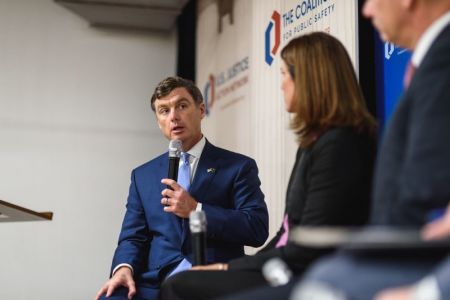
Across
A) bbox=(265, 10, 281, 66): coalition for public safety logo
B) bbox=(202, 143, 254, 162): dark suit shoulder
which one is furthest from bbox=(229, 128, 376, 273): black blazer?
bbox=(265, 10, 281, 66): coalition for public safety logo

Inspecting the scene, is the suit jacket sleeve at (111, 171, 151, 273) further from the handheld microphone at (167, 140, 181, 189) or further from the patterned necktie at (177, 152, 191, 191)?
the handheld microphone at (167, 140, 181, 189)

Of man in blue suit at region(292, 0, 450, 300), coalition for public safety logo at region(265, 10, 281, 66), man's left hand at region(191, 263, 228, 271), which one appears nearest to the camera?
man in blue suit at region(292, 0, 450, 300)

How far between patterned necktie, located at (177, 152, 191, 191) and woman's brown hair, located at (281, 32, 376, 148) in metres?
1.07

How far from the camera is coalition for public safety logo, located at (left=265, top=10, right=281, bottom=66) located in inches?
160

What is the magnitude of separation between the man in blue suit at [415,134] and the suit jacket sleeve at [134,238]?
1.49 metres

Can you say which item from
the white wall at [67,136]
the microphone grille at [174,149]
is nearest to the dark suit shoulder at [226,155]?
the microphone grille at [174,149]

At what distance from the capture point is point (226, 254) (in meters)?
2.57

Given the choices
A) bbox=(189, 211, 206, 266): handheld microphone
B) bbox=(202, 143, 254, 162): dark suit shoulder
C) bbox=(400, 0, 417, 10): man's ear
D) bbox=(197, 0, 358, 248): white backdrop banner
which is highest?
bbox=(197, 0, 358, 248): white backdrop banner

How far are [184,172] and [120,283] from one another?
0.56 meters

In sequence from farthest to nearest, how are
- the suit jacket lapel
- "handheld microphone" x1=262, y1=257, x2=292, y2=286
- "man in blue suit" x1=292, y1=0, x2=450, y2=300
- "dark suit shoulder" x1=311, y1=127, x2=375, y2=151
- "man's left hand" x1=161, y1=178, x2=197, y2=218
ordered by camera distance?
the suit jacket lapel < "man's left hand" x1=161, y1=178, x2=197, y2=218 < "dark suit shoulder" x1=311, y1=127, x2=375, y2=151 < "handheld microphone" x1=262, y1=257, x2=292, y2=286 < "man in blue suit" x1=292, y1=0, x2=450, y2=300

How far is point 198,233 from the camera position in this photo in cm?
187

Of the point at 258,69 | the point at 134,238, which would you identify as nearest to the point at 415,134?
the point at 134,238

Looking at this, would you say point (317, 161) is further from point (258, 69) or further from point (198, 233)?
point (258, 69)

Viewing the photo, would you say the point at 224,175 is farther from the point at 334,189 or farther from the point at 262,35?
the point at 262,35
